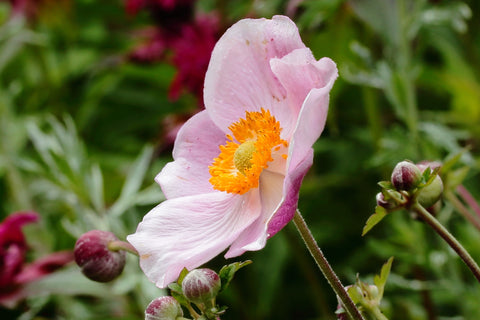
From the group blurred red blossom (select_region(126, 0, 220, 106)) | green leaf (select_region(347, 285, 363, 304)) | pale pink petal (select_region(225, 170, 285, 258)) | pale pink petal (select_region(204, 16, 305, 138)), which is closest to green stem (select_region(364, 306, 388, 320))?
green leaf (select_region(347, 285, 363, 304))

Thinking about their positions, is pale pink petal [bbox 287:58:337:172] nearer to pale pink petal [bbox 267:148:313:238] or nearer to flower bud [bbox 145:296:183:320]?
pale pink petal [bbox 267:148:313:238]

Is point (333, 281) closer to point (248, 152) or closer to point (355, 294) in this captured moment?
point (355, 294)

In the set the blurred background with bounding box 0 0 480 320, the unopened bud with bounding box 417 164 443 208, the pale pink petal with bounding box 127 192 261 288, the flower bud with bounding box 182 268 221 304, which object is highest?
the unopened bud with bounding box 417 164 443 208

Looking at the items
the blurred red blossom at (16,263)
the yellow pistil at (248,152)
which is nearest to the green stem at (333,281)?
the yellow pistil at (248,152)

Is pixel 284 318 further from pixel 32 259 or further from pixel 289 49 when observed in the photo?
pixel 289 49

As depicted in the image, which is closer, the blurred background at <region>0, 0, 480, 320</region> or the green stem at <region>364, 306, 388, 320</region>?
the green stem at <region>364, 306, 388, 320</region>

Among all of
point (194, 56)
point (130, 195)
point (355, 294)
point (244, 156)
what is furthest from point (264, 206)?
point (194, 56)
